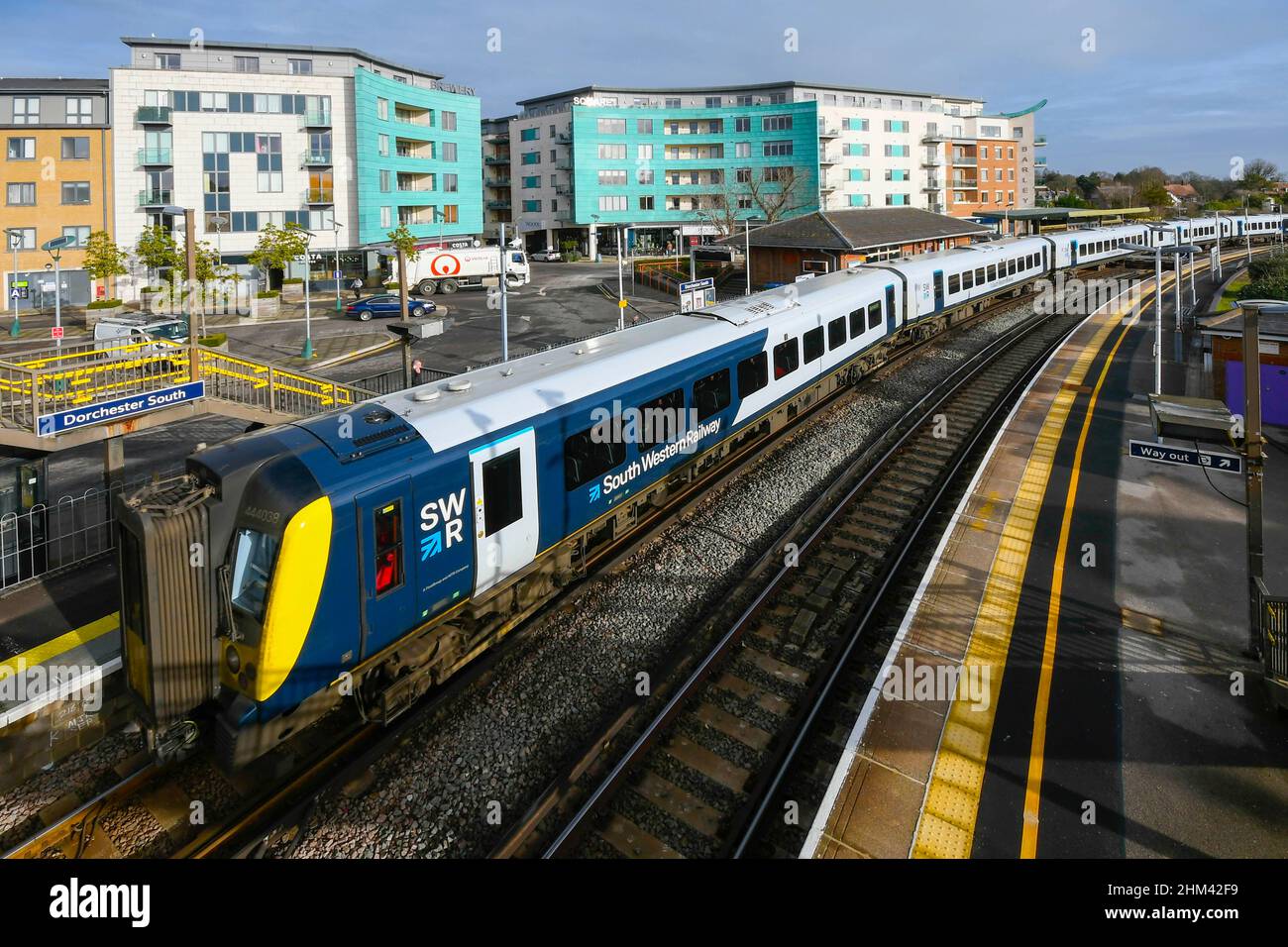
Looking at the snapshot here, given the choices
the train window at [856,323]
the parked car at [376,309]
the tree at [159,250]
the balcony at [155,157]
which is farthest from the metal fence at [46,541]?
the balcony at [155,157]

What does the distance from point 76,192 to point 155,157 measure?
17.6 feet

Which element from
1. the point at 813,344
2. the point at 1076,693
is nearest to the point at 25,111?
the point at 813,344

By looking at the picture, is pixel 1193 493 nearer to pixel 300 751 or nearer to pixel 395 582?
pixel 395 582

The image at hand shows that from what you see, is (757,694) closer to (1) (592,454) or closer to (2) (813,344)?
(1) (592,454)

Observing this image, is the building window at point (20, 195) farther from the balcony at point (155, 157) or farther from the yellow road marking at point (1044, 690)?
the yellow road marking at point (1044, 690)

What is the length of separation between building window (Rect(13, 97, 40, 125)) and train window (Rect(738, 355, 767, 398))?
56768 millimetres

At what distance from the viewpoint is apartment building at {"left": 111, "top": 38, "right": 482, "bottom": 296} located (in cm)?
5022

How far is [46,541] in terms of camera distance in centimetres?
1269

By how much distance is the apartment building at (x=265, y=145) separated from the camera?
50.2 metres

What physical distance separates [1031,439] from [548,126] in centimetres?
7055

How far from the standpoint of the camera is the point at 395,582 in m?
8.00

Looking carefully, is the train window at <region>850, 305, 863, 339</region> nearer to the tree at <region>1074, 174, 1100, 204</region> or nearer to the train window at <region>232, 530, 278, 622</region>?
the train window at <region>232, 530, 278, 622</region>
